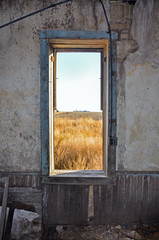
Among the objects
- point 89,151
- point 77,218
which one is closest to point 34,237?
point 77,218

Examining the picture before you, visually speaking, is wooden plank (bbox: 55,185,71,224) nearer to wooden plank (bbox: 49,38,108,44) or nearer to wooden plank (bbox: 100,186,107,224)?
wooden plank (bbox: 100,186,107,224)

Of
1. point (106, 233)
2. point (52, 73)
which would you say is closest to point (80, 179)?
point (106, 233)

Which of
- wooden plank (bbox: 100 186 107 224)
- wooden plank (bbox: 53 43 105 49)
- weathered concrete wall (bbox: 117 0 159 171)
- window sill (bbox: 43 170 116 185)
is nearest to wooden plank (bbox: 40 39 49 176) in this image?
window sill (bbox: 43 170 116 185)

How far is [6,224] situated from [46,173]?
0.83m

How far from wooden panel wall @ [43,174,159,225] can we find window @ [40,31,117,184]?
7.1 inches

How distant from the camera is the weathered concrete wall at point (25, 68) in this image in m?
2.27

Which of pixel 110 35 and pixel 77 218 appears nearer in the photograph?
pixel 110 35

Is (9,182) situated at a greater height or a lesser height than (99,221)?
greater

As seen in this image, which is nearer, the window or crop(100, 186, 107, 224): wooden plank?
the window

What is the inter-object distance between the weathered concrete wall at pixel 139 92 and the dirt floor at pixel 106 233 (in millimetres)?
847

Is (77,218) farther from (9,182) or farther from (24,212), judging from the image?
(9,182)

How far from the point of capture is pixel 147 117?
2.38 m

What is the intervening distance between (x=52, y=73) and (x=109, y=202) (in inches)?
82.9

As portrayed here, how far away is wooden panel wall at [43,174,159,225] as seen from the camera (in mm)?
2418
